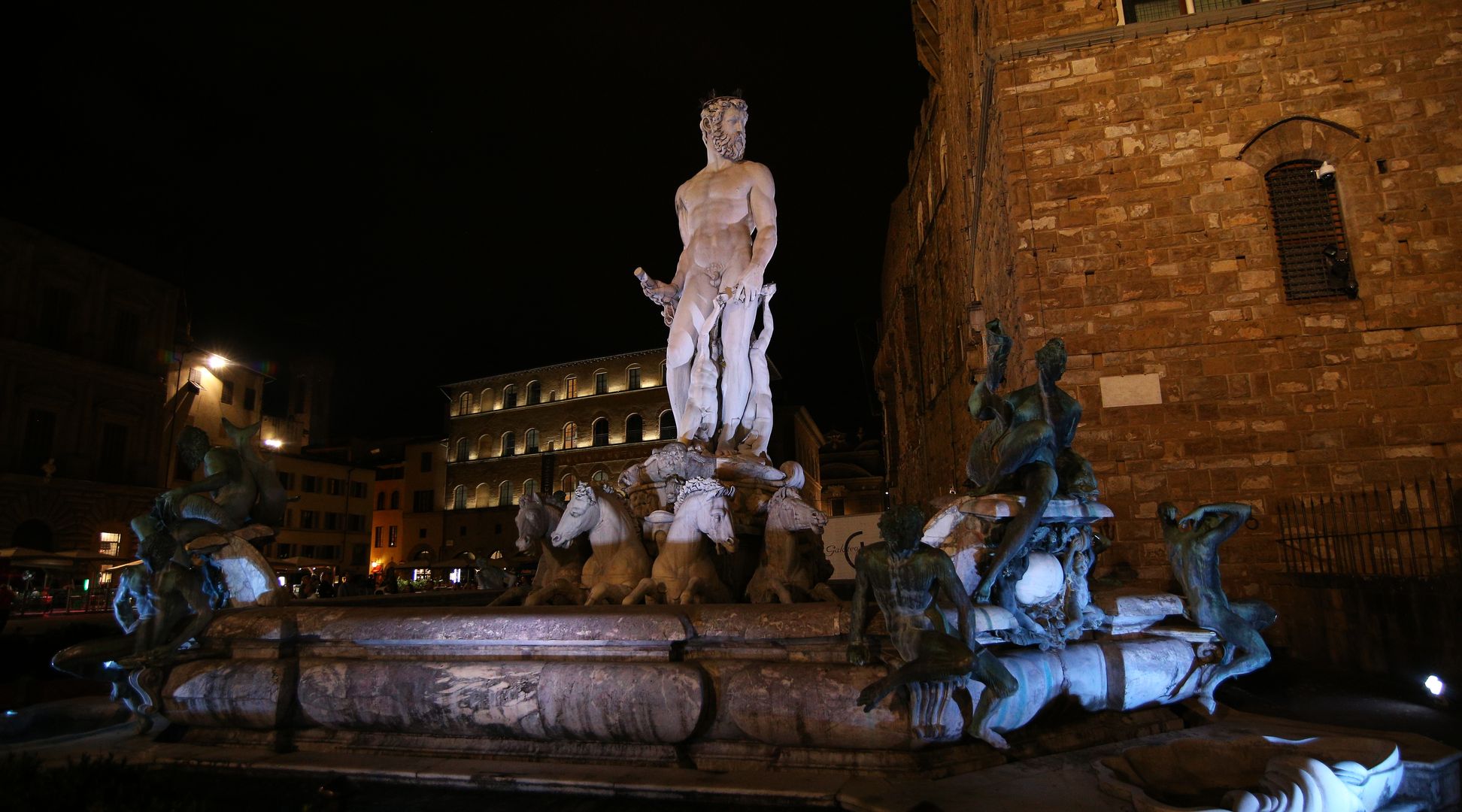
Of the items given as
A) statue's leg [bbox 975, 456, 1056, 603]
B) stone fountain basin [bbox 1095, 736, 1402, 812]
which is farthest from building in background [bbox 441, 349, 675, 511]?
stone fountain basin [bbox 1095, 736, 1402, 812]

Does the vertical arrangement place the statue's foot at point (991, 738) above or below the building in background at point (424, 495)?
below

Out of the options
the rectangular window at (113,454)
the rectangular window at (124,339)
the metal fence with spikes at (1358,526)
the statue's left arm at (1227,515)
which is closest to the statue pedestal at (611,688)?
the statue's left arm at (1227,515)

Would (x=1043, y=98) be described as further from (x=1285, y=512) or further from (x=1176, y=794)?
(x=1176, y=794)

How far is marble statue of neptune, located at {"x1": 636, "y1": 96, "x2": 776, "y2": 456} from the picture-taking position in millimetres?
6812

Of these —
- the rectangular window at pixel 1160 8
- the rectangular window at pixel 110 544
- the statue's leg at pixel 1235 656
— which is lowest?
the statue's leg at pixel 1235 656

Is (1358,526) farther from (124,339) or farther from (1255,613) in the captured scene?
(124,339)

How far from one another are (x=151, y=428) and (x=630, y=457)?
20.5 m

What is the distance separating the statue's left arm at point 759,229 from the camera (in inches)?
269

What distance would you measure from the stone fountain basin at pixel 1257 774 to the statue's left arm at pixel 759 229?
14.6 ft

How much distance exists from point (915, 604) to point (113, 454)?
31.9 meters

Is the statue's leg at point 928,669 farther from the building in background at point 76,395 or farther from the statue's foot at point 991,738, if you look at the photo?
the building in background at point 76,395

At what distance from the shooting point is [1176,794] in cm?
317

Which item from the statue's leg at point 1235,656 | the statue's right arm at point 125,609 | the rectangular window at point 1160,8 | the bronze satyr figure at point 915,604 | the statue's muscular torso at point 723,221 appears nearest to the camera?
the bronze satyr figure at point 915,604

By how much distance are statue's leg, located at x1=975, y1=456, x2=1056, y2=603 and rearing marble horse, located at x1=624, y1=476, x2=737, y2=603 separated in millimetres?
1726
